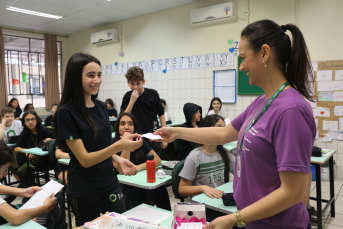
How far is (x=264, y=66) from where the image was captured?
977 millimetres

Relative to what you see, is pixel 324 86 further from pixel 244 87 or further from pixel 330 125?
pixel 244 87

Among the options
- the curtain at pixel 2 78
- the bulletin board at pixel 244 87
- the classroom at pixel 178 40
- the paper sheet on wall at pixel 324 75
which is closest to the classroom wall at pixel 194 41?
the classroom at pixel 178 40

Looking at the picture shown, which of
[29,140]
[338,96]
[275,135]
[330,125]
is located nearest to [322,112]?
[330,125]

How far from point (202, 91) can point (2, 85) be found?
5.89 metres

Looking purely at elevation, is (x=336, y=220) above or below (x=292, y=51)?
below

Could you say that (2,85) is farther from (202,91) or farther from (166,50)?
(202,91)

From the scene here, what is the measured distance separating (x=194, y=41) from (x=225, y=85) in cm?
131

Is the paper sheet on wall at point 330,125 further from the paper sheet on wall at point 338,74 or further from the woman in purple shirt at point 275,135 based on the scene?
the woman in purple shirt at point 275,135

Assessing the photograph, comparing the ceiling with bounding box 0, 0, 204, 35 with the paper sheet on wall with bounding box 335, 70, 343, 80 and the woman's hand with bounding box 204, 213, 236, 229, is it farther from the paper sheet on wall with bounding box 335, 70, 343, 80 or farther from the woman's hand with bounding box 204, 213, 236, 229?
the woman's hand with bounding box 204, 213, 236, 229

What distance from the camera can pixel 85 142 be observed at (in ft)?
5.07

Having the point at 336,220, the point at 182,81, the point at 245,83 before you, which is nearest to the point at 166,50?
the point at 182,81

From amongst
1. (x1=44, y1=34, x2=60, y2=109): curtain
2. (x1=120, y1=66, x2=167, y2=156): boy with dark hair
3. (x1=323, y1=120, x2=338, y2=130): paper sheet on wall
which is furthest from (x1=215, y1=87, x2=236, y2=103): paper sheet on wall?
(x1=44, y1=34, x2=60, y2=109): curtain

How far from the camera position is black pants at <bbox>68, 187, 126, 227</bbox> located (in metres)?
1.57

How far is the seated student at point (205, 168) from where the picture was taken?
2.26 meters
